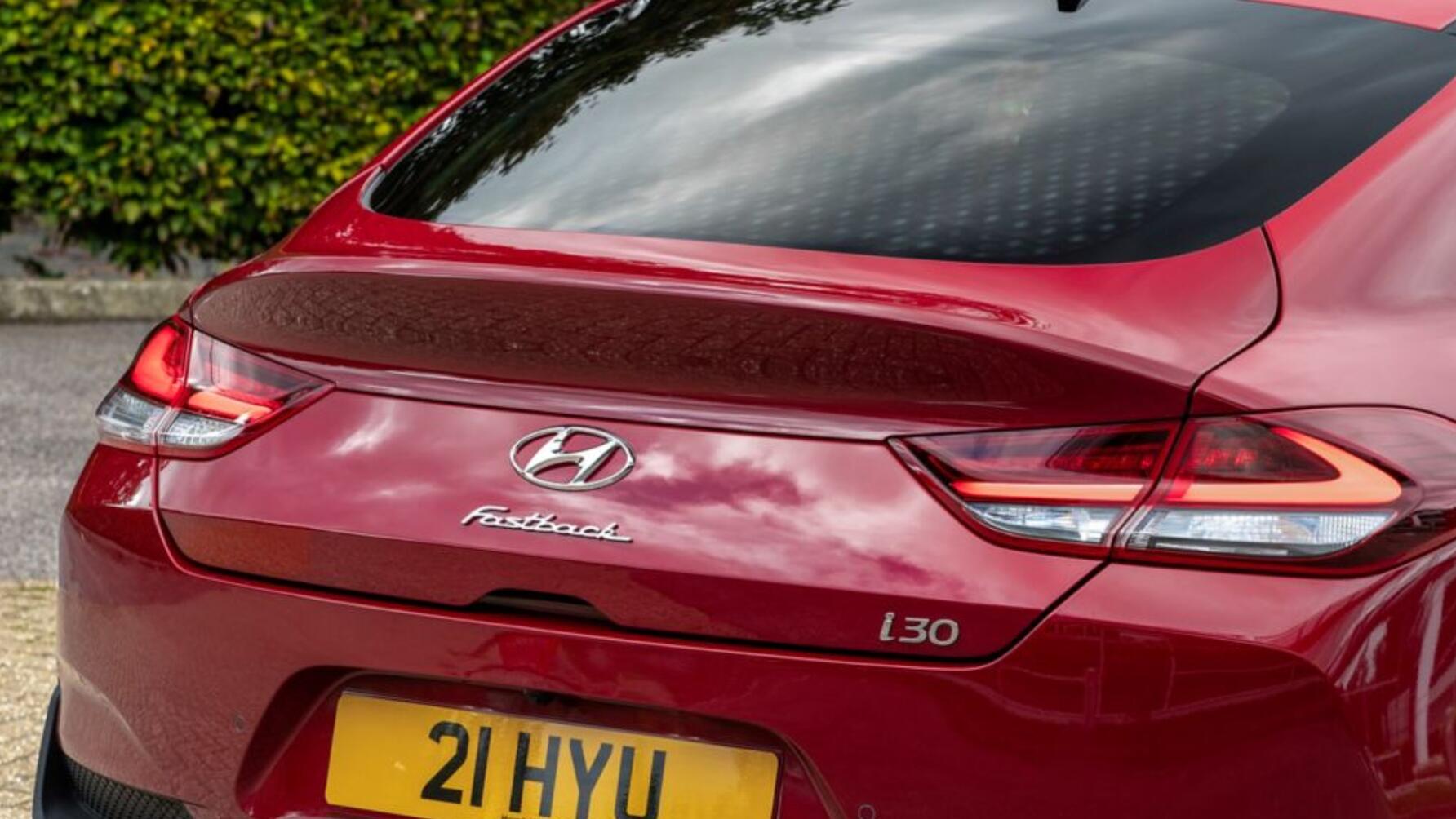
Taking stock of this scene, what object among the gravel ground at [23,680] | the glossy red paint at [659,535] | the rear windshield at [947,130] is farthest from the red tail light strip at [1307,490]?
the gravel ground at [23,680]

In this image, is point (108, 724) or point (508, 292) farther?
point (108, 724)

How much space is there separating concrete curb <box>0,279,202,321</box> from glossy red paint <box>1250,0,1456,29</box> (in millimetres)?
7159

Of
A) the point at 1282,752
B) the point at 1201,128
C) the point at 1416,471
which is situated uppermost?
the point at 1201,128

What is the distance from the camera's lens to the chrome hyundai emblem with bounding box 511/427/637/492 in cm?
222

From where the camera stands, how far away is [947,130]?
2.65 meters

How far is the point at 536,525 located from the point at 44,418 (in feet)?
18.0

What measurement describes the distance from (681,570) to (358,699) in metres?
0.39

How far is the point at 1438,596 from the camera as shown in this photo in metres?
2.15

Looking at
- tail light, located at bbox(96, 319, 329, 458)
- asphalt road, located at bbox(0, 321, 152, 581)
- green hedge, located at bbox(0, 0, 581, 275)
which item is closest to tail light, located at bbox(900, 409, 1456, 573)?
tail light, located at bbox(96, 319, 329, 458)

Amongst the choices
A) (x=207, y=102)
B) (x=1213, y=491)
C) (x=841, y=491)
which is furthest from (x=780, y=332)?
(x=207, y=102)

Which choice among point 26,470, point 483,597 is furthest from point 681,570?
point 26,470

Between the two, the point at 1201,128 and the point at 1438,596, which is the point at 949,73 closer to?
the point at 1201,128

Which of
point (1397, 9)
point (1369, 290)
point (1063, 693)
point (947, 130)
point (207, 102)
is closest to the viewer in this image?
point (1063, 693)

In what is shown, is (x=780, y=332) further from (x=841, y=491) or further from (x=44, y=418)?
(x=44, y=418)
